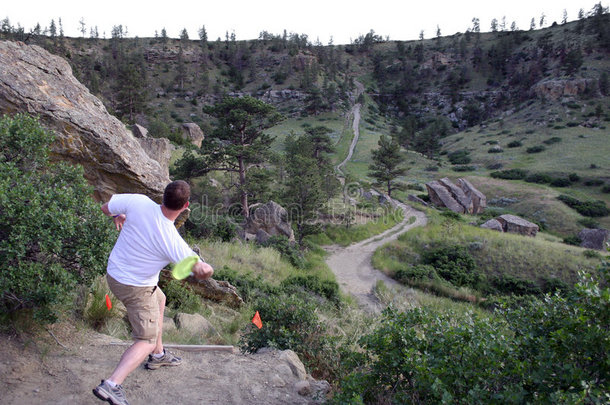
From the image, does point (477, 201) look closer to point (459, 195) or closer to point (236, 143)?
point (459, 195)

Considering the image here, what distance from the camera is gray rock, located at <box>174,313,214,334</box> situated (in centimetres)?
612

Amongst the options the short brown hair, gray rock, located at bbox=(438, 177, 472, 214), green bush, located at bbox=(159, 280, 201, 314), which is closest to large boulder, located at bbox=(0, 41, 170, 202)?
green bush, located at bbox=(159, 280, 201, 314)

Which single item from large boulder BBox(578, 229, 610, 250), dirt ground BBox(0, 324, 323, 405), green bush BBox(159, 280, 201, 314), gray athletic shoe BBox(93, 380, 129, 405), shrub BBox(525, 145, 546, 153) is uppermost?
shrub BBox(525, 145, 546, 153)

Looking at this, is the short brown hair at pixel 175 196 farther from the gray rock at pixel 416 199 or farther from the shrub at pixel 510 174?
the shrub at pixel 510 174

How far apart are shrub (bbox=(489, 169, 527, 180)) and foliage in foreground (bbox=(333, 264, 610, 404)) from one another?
4322 cm

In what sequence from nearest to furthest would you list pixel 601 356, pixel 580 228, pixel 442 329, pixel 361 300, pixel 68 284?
pixel 601 356 < pixel 442 329 < pixel 68 284 < pixel 361 300 < pixel 580 228

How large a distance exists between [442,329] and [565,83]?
80.3 metres

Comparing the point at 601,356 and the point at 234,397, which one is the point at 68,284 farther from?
the point at 601,356

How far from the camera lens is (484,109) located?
79.1 m

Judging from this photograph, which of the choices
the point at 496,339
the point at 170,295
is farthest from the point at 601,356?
the point at 170,295

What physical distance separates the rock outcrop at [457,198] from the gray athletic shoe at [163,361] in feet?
105

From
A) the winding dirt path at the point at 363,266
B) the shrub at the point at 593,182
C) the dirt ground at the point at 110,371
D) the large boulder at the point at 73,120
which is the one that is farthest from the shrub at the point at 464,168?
the dirt ground at the point at 110,371

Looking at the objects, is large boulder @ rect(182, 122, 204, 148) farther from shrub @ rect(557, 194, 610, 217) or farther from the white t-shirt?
shrub @ rect(557, 194, 610, 217)

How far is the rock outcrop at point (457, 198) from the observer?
3303cm
